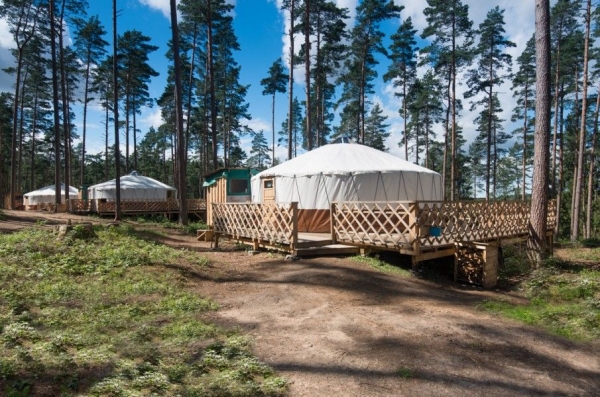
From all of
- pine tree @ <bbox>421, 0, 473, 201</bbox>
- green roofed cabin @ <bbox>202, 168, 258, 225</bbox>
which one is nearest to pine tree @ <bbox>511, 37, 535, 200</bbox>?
pine tree @ <bbox>421, 0, 473, 201</bbox>

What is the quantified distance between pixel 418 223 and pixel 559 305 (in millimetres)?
2760

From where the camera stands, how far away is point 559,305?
602 centimetres

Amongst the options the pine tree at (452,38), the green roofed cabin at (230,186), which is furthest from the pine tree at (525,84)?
the green roofed cabin at (230,186)

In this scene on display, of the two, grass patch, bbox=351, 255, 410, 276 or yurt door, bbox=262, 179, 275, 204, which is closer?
grass patch, bbox=351, 255, 410, 276

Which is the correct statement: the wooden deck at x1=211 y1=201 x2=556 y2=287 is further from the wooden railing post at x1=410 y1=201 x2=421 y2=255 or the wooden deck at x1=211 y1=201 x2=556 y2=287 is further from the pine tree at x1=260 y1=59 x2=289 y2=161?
the pine tree at x1=260 y1=59 x2=289 y2=161

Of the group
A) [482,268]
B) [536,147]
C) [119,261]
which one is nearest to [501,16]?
[536,147]

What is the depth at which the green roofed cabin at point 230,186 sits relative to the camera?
52.3 ft

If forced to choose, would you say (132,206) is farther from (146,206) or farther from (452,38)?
(452,38)

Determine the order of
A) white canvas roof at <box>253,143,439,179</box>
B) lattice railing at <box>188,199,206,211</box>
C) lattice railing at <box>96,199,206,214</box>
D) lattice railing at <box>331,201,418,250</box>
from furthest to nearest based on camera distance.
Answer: lattice railing at <box>188,199,206,211</box>
lattice railing at <box>96,199,206,214</box>
white canvas roof at <box>253,143,439,179</box>
lattice railing at <box>331,201,418,250</box>

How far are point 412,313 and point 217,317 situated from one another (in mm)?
2898

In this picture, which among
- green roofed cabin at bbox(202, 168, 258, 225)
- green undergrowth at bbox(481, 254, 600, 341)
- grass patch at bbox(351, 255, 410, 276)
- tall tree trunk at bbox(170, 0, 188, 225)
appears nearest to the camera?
green undergrowth at bbox(481, 254, 600, 341)

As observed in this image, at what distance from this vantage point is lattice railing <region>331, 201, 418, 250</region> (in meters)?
7.62

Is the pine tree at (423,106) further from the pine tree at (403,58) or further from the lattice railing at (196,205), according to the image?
the lattice railing at (196,205)

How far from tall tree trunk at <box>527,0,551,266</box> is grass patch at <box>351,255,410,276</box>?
365 centimetres
